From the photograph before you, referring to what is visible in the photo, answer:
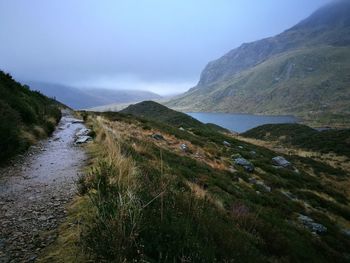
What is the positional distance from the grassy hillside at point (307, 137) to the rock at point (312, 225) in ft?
129

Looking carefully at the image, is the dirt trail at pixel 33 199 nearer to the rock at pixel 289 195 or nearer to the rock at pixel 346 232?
the rock at pixel 346 232

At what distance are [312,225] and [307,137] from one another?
54.3m

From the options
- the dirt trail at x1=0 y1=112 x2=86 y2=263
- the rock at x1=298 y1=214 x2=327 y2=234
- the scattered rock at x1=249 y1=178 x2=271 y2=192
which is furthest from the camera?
the scattered rock at x1=249 y1=178 x2=271 y2=192

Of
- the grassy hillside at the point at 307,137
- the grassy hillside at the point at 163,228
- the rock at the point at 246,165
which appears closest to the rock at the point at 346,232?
the grassy hillside at the point at 163,228

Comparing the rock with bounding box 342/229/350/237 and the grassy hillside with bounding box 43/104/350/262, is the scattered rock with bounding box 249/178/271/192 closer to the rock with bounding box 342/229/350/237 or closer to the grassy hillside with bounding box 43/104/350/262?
the rock with bounding box 342/229/350/237

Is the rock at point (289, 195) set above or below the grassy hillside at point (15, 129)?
below

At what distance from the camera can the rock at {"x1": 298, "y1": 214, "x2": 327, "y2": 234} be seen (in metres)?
12.2

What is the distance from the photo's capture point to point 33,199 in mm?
5770

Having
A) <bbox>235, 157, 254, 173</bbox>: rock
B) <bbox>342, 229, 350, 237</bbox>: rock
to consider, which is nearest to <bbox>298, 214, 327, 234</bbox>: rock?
<bbox>342, 229, 350, 237</bbox>: rock

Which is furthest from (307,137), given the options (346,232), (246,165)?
(346,232)

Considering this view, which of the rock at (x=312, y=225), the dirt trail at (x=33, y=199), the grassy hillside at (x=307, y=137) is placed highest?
the dirt trail at (x=33, y=199)

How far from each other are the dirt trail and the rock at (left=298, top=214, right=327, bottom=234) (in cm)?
1011

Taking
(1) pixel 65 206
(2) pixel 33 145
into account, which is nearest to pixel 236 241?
(1) pixel 65 206

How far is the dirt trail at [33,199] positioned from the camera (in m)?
3.98
